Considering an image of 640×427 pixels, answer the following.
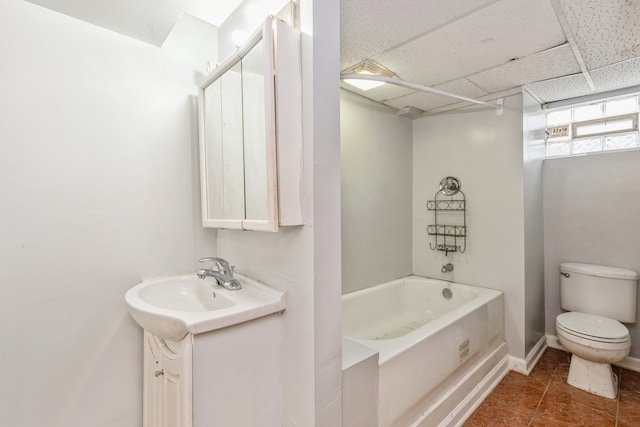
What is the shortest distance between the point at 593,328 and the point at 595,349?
0.57 feet

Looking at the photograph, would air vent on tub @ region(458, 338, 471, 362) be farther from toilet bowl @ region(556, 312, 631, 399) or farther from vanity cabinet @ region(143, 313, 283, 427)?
vanity cabinet @ region(143, 313, 283, 427)

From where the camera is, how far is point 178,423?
1.07 meters

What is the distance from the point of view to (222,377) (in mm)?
1069

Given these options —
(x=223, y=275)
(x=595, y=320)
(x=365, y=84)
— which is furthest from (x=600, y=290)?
(x=223, y=275)

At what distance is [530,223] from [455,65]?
143 centimetres

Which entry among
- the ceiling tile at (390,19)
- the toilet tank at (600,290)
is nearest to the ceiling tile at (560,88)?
the ceiling tile at (390,19)

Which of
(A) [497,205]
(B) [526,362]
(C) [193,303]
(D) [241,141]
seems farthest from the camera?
(A) [497,205]

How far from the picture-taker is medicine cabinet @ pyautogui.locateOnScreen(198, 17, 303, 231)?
1091 mm

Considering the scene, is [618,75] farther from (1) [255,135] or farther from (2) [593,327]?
(1) [255,135]

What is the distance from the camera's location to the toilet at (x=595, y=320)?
1949 mm

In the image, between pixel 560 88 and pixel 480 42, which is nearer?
pixel 480 42

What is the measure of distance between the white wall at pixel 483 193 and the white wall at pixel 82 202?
85.2 inches

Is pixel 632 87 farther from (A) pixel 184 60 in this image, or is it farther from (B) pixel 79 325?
(B) pixel 79 325

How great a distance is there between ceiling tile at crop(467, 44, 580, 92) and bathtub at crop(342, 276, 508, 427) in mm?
1646
